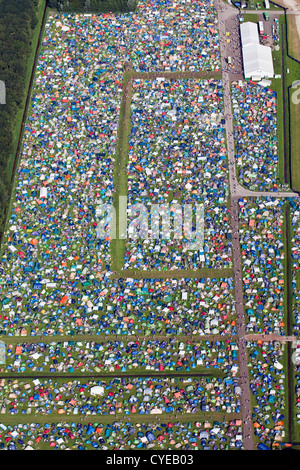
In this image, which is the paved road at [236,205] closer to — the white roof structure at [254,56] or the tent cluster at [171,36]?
the tent cluster at [171,36]

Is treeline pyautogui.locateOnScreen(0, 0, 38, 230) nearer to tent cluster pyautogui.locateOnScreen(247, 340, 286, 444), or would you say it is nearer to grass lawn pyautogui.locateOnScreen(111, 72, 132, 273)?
grass lawn pyautogui.locateOnScreen(111, 72, 132, 273)

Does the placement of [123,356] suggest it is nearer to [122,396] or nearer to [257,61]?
[122,396]

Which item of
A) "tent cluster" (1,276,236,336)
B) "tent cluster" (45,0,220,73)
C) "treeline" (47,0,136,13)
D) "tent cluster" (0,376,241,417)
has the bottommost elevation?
"tent cluster" (0,376,241,417)

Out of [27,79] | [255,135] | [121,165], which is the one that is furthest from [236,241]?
[27,79]

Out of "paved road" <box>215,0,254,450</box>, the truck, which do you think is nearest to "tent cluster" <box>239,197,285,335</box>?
"paved road" <box>215,0,254,450</box>
